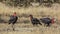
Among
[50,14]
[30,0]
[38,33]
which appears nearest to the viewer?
[38,33]

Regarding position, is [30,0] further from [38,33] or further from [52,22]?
[38,33]

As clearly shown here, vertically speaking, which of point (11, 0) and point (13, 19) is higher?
point (13, 19)

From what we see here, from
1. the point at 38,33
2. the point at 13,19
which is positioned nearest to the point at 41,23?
the point at 13,19

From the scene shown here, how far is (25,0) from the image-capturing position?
27.8 m

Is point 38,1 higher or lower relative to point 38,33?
lower

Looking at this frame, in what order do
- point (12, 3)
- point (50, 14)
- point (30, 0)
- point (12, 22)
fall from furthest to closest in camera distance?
1. point (30, 0)
2. point (12, 3)
3. point (50, 14)
4. point (12, 22)

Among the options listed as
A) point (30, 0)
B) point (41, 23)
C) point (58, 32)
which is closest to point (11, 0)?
point (30, 0)

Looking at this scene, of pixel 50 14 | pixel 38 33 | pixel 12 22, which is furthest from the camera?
pixel 50 14

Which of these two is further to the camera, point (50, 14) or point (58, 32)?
point (50, 14)

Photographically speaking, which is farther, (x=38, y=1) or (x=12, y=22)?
(x=38, y=1)

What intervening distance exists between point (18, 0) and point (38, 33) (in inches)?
593

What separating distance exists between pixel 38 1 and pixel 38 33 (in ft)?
57.2

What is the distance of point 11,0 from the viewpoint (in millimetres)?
27438

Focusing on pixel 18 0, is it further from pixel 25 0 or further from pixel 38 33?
pixel 38 33
